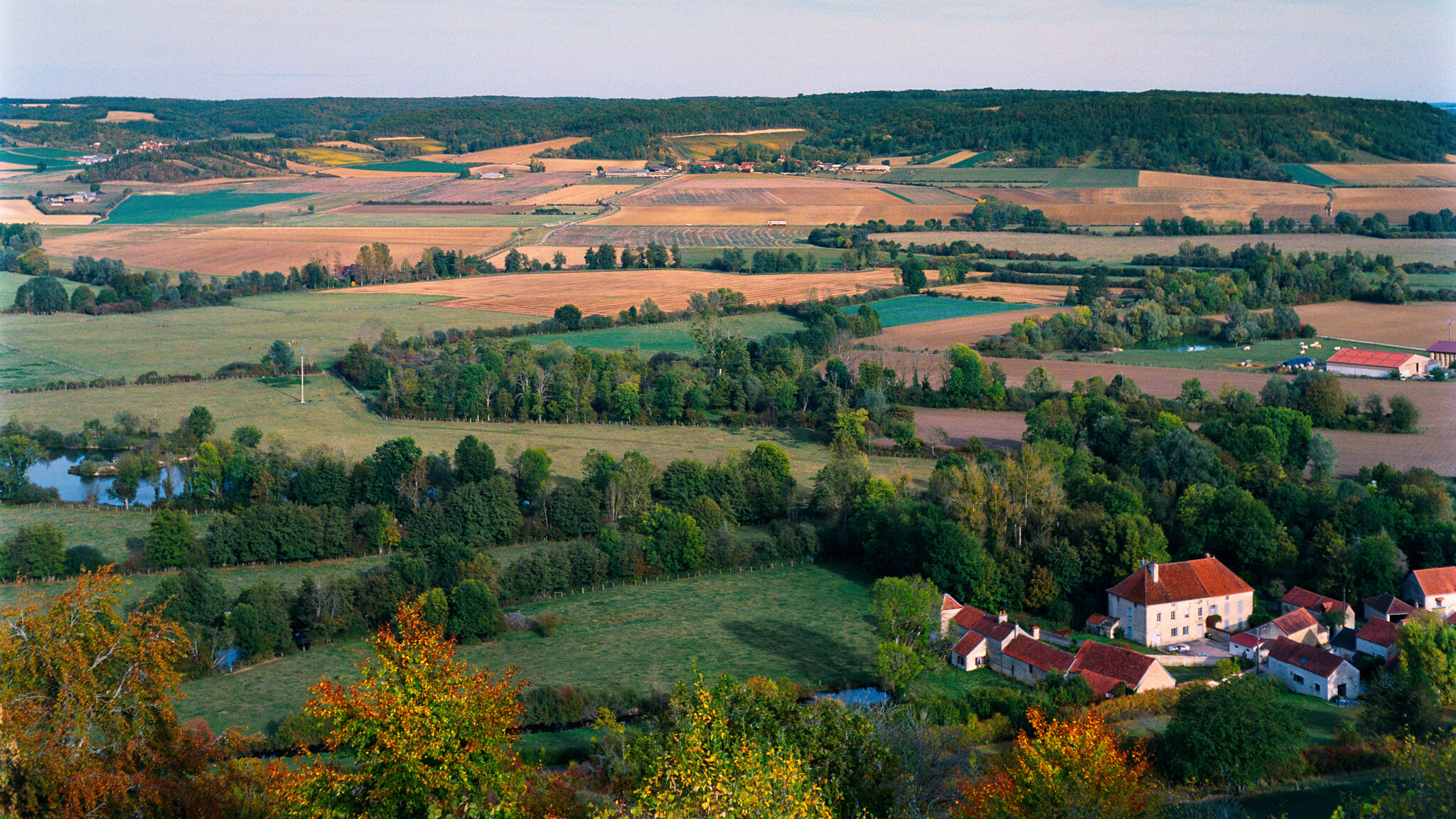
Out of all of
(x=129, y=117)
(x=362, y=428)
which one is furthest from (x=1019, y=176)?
(x=129, y=117)

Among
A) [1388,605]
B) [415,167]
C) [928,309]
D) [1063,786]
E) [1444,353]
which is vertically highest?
[415,167]

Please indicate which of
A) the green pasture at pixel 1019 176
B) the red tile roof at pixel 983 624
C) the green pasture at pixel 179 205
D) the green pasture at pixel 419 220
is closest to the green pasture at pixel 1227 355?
the red tile roof at pixel 983 624

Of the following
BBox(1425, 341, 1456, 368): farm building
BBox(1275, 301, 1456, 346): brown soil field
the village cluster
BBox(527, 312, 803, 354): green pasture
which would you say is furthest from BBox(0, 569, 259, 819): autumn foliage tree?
BBox(1275, 301, 1456, 346): brown soil field

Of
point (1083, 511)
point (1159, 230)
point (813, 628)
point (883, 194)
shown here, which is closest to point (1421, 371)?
point (1083, 511)

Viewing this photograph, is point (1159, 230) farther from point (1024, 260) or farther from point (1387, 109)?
point (1387, 109)

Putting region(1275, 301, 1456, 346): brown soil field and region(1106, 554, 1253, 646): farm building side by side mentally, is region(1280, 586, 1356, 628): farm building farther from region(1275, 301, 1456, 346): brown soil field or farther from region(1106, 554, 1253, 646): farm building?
region(1275, 301, 1456, 346): brown soil field

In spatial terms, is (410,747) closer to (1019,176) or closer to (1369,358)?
(1369,358)
